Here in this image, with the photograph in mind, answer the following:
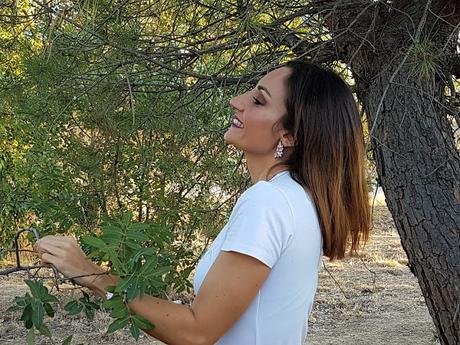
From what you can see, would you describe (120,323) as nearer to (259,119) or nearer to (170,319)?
(170,319)

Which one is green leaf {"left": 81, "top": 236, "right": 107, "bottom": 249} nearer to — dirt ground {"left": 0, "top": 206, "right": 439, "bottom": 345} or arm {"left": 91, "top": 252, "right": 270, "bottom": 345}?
arm {"left": 91, "top": 252, "right": 270, "bottom": 345}

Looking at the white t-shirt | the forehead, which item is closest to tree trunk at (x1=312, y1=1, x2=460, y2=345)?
the forehead

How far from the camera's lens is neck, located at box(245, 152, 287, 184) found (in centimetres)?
126

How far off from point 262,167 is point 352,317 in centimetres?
438

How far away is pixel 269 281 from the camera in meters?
1.11

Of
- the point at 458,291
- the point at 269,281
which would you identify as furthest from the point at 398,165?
the point at 269,281

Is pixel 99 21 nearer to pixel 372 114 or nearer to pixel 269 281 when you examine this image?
pixel 372 114

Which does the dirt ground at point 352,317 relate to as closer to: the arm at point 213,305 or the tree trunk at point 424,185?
the tree trunk at point 424,185

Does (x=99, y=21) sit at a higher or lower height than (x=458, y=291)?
higher

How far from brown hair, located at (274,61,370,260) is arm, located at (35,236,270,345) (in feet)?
0.64

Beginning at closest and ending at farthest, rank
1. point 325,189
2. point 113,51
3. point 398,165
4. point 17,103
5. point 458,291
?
point 325,189
point 458,291
point 398,165
point 113,51
point 17,103

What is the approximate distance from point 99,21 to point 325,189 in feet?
4.97

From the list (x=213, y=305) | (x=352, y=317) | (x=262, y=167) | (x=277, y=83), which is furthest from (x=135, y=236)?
(x=352, y=317)

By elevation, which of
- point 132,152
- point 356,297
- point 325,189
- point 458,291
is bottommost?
point 356,297
